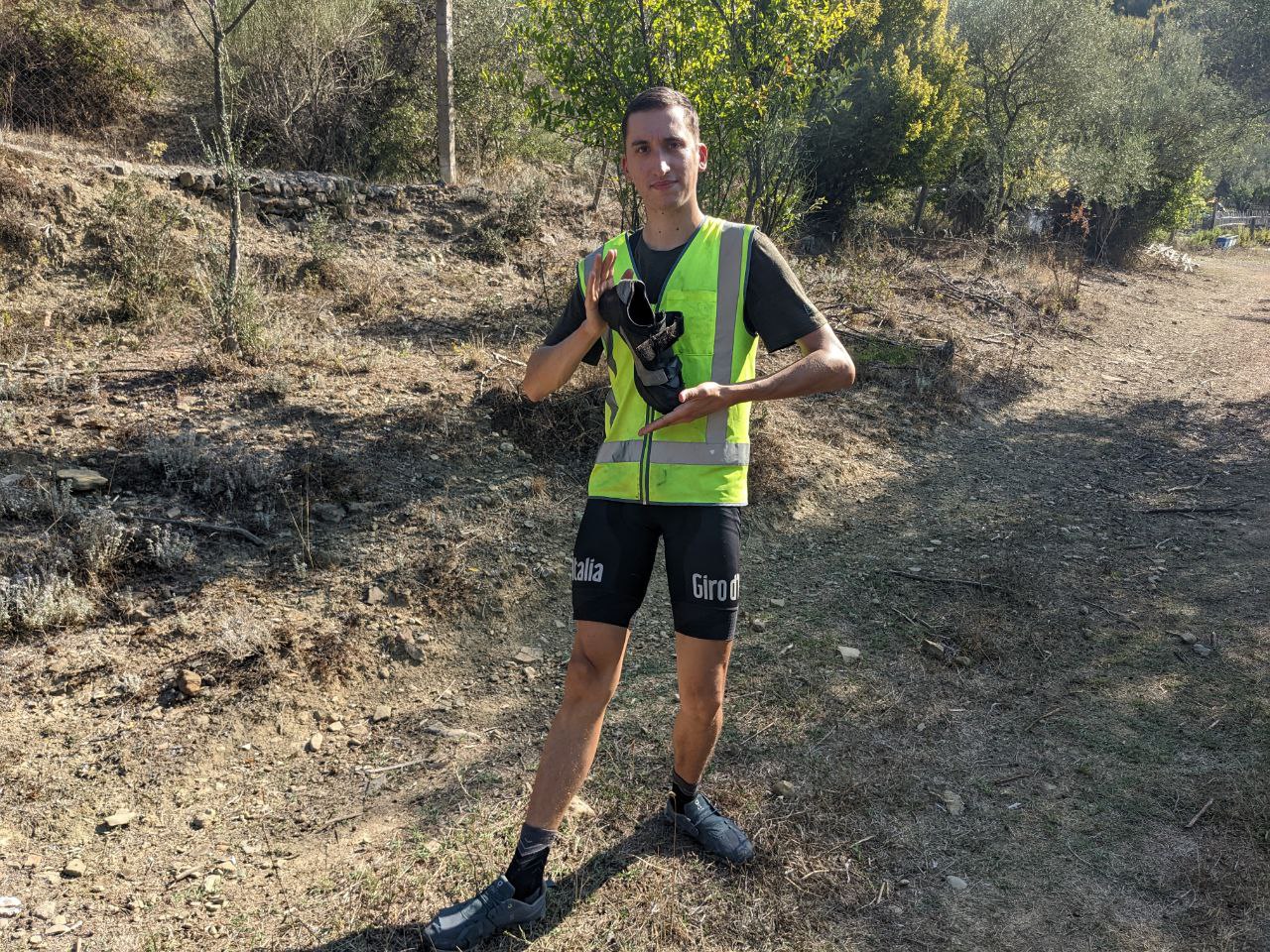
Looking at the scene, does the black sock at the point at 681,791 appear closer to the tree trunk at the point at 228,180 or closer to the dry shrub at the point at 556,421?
the dry shrub at the point at 556,421

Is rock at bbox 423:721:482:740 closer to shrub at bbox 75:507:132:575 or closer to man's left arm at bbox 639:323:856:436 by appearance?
shrub at bbox 75:507:132:575

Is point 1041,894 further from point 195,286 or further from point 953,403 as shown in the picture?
point 195,286

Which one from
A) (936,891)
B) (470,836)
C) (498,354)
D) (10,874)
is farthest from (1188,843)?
(498,354)

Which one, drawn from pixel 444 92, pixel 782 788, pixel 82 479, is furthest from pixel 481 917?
pixel 444 92

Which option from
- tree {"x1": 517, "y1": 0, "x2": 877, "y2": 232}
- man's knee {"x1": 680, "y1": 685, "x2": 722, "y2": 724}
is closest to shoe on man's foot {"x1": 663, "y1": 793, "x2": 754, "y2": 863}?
man's knee {"x1": 680, "y1": 685, "x2": 722, "y2": 724}

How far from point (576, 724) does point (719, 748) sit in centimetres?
119

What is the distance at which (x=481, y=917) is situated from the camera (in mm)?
2361

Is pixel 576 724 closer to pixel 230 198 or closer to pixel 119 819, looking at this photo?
pixel 119 819

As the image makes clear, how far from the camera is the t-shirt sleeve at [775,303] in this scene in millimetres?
2385

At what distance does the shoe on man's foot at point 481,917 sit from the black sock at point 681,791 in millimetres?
579

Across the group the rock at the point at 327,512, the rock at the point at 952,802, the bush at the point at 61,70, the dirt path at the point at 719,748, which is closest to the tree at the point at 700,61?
the dirt path at the point at 719,748

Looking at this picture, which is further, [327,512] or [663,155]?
[327,512]

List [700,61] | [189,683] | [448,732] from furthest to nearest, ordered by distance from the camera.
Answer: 1. [700,61]
2. [448,732]
3. [189,683]

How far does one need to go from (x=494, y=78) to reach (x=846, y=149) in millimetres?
9359
